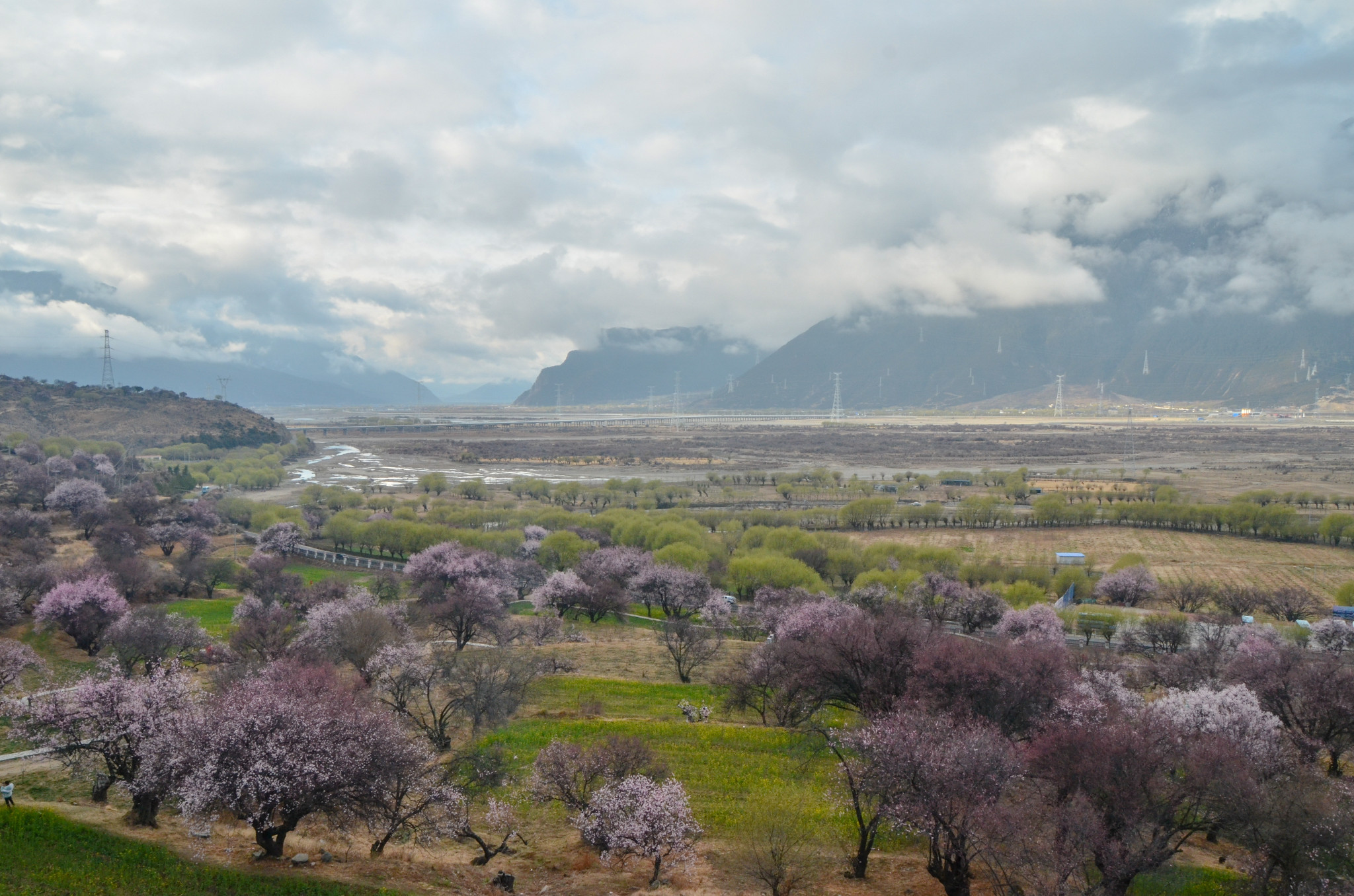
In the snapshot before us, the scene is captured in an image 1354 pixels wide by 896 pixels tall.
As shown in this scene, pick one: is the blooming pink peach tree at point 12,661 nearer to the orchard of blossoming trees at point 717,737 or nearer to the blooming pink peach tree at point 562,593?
the orchard of blossoming trees at point 717,737

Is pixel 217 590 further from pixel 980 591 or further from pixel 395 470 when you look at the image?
pixel 395 470

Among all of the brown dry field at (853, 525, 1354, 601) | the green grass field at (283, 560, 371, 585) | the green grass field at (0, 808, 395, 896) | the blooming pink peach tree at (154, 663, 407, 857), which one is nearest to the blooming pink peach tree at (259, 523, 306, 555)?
the green grass field at (283, 560, 371, 585)

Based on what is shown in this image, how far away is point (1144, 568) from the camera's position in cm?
6022

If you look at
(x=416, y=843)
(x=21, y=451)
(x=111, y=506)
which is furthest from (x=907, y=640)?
(x=21, y=451)

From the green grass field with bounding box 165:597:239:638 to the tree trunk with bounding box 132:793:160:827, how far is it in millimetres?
25646

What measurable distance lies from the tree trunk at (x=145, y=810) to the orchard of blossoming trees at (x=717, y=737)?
0.47 ft

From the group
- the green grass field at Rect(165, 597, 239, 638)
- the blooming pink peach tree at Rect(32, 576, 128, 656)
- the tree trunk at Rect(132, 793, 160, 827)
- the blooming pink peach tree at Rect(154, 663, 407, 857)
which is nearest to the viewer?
the blooming pink peach tree at Rect(154, 663, 407, 857)

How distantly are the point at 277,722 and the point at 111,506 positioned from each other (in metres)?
74.1

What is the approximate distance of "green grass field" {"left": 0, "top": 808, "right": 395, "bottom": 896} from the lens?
16.8m

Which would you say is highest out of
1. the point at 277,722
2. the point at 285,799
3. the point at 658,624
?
the point at 277,722

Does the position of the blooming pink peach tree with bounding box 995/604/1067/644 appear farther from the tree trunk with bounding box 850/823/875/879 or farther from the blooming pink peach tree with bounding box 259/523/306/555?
the blooming pink peach tree with bounding box 259/523/306/555

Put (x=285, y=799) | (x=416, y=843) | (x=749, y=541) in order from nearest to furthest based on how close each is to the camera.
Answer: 1. (x=285, y=799)
2. (x=416, y=843)
3. (x=749, y=541)

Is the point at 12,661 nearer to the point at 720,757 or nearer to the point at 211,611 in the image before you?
the point at 211,611

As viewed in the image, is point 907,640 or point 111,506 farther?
point 111,506
